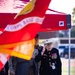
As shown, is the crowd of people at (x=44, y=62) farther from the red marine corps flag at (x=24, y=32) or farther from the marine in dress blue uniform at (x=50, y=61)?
the red marine corps flag at (x=24, y=32)

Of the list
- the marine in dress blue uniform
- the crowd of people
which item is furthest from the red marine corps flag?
the marine in dress blue uniform

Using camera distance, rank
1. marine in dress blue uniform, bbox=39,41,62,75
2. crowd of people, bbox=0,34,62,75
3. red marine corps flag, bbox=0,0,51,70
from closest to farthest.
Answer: red marine corps flag, bbox=0,0,51,70 → crowd of people, bbox=0,34,62,75 → marine in dress blue uniform, bbox=39,41,62,75

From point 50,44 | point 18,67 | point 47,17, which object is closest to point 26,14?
point 47,17

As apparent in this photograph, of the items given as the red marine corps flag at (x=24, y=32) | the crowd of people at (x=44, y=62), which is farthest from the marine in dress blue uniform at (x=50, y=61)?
the red marine corps flag at (x=24, y=32)

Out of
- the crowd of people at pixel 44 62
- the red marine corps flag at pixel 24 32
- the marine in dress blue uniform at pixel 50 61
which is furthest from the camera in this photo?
the marine in dress blue uniform at pixel 50 61

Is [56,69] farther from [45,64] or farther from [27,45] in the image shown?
[27,45]

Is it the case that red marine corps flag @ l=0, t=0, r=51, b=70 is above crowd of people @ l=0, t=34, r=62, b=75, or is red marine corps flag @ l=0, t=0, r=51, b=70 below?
above

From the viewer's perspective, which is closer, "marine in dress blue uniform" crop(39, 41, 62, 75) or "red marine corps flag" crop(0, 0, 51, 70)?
"red marine corps flag" crop(0, 0, 51, 70)

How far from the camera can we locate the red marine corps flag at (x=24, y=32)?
3.34 m

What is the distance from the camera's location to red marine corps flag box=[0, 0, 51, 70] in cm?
334

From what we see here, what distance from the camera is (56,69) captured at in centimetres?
678

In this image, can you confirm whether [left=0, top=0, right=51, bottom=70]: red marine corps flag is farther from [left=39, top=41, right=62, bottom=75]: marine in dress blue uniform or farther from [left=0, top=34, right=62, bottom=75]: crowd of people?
[left=39, top=41, right=62, bottom=75]: marine in dress blue uniform

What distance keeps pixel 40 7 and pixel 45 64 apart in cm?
345

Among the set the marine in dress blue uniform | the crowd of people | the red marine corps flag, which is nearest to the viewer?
the red marine corps flag
